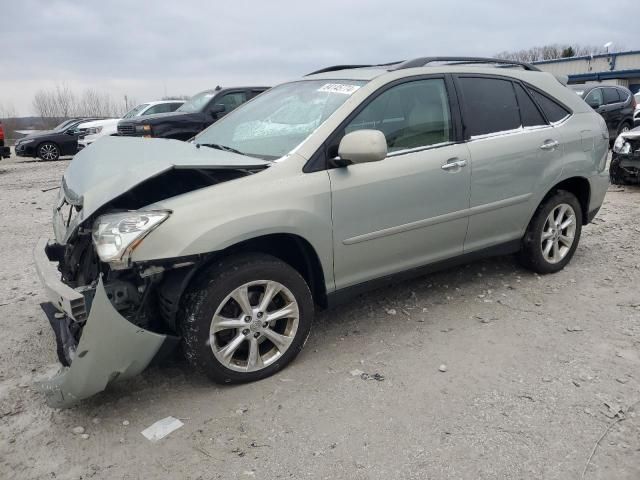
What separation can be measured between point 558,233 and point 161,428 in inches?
142

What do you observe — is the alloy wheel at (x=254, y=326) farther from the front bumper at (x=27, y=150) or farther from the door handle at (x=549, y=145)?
the front bumper at (x=27, y=150)

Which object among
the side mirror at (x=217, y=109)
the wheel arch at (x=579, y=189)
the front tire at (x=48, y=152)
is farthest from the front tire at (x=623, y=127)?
the front tire at (x=48, y=152)

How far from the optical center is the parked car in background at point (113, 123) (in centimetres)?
1441

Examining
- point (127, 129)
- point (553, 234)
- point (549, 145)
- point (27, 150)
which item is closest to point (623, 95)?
point (553, 234)

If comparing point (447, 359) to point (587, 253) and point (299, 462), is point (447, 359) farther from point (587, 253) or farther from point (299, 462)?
point (587, 253)

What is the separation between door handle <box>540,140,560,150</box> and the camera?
4.21 m

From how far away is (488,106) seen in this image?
13.2ft

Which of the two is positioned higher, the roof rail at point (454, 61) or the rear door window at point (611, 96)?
the roof rail at point (454, 61)

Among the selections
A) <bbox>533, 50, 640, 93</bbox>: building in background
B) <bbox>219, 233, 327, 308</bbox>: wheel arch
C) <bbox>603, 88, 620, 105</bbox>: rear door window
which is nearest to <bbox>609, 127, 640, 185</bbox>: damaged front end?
<bbox>603, 88, 620, 105</bbox>: rear door window

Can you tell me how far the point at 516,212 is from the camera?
4.17 meters

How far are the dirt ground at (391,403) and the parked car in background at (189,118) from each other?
691cm

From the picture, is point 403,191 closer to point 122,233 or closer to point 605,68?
point 122,233

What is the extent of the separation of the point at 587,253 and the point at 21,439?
196 inches

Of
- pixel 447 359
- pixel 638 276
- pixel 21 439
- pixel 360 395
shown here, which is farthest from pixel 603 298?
pixel 21 439
